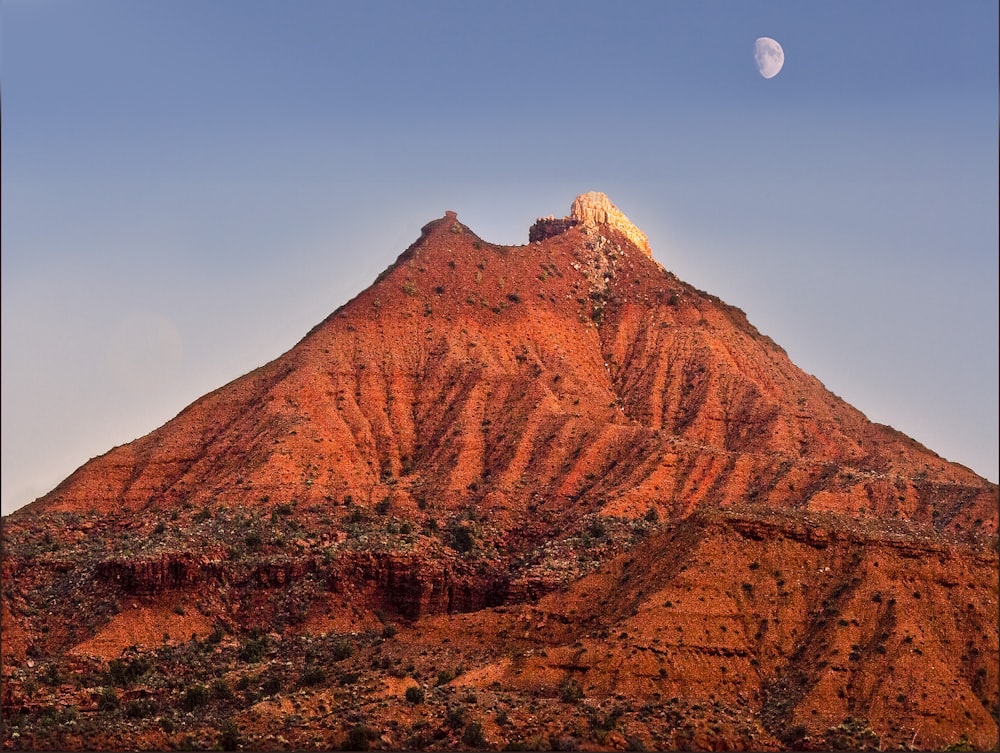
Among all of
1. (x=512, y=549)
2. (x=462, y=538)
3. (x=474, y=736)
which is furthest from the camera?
(x=512, y=549)

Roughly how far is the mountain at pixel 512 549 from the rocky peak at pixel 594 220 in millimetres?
7360

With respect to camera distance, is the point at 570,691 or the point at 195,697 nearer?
the point at 570,691

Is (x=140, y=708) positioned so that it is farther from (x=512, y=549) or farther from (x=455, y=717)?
(x=512, y=549)

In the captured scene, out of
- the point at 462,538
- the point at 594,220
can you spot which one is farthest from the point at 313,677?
the point at 594,220

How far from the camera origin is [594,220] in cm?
14825

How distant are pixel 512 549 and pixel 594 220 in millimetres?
50433

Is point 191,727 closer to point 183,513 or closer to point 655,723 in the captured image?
point 655,723

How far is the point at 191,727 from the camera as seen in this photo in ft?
267

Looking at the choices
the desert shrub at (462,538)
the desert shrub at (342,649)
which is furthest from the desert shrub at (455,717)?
the desert shrub at (462,538)

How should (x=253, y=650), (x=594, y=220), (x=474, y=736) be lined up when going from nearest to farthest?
(x=474, y=736) < (x=253, y=650) < (x=594, y=220)

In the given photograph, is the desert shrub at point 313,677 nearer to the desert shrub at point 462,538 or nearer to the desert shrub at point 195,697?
the desert shrub at point 195,697

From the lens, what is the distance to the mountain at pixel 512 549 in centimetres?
8156

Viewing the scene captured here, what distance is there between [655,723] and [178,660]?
2758 centimetres

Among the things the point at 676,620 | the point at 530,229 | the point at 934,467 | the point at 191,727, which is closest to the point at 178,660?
the point at 191,727
